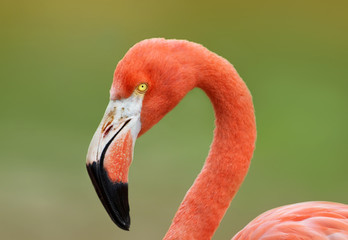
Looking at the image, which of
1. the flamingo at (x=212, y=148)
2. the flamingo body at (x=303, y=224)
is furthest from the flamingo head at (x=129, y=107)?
the flamingo body at (x=303, y=224)

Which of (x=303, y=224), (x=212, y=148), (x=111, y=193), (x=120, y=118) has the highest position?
(x=120, y=118)

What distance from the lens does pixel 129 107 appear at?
1625 mm

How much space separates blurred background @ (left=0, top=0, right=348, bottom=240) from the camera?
4.24m

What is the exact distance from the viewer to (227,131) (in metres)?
1.79

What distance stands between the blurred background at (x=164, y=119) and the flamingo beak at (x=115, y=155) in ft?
7.33

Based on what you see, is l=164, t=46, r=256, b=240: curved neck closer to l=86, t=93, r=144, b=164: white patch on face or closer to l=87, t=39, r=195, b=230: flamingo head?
l=87, t=39, r=195, b=230: flamingo head

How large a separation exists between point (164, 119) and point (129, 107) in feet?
13.3

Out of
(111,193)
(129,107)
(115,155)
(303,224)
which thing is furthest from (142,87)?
(303,224)

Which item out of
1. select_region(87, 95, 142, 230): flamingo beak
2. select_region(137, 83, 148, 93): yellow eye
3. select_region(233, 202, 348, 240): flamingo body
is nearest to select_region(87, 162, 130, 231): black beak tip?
select_region(87, 95, 142, 230): flamingo beak

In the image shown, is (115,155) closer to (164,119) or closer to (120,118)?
(120,118)

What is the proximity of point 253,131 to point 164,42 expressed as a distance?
41 centimetres

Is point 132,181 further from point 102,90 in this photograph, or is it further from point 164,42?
point 164,42

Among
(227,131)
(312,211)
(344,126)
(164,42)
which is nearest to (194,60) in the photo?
(164,42)

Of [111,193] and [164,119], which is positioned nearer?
[111,193]
